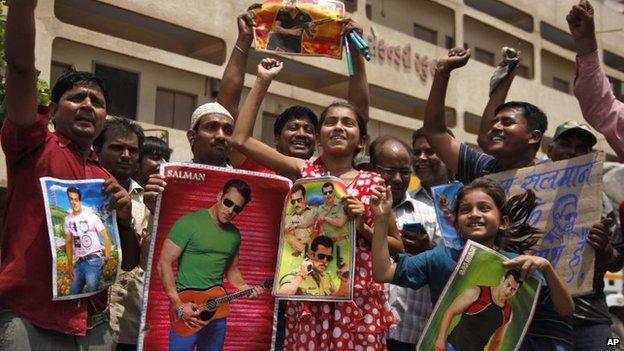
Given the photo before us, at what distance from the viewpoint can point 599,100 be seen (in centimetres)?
347

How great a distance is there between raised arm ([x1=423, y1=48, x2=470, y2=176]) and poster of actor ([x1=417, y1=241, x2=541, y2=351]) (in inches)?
41.0

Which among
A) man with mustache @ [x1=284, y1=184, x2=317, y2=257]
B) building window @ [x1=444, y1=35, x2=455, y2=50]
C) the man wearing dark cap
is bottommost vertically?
man with mustache @ [x1=284, y1=184, x2=317, y2=257]

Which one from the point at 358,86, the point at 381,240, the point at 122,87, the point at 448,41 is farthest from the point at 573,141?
the point at 448,41

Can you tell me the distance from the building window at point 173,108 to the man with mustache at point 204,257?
Result: 1480 cm

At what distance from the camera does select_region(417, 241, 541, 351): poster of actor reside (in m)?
3.05

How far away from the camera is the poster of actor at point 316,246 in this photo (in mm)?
3238

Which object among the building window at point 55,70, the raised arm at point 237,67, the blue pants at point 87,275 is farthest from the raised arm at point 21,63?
the building window at point 55,70

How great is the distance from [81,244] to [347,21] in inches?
78.0

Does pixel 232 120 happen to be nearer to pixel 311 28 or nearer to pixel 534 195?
pixel 311 28

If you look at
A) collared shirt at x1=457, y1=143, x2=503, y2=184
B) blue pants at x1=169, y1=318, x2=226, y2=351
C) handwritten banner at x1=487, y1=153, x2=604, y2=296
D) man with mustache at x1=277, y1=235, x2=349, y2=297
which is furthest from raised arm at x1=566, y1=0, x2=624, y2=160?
blue pants at x1=169, y1=318, x2=226, y2=351

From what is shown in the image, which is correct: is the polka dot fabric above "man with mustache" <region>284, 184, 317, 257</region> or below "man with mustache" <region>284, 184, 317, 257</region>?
below

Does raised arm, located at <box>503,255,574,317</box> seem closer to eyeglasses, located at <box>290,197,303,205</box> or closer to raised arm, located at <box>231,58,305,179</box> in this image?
eyeglasses, located at <box>290,197,303,205</box>

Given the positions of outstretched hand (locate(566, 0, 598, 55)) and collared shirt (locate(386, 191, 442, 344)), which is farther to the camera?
collared shirt (locate(386, 191, 442, 344))

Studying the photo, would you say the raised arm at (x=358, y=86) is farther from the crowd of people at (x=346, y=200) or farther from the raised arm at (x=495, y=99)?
the raised arm at (x=495, y=99)
